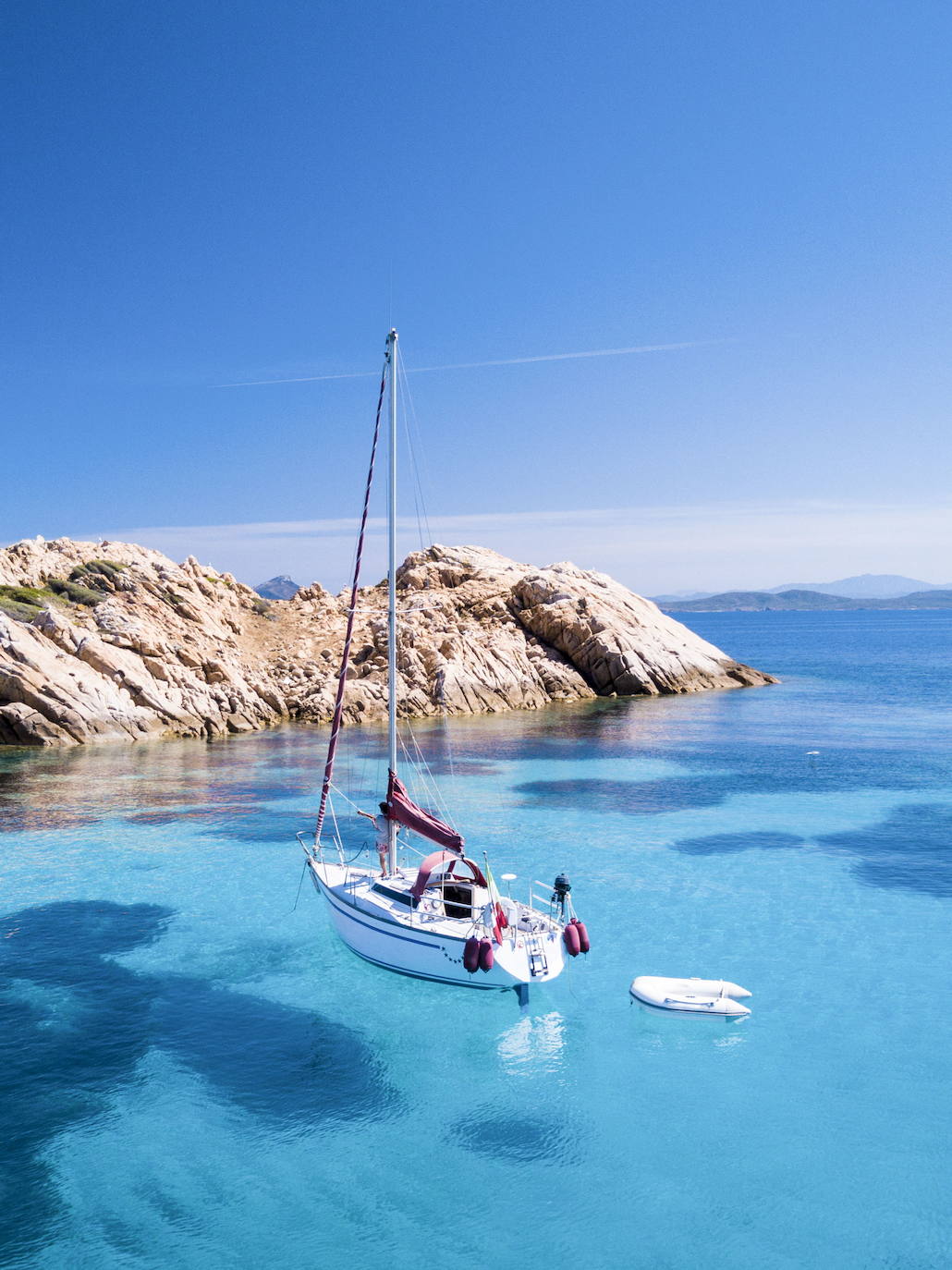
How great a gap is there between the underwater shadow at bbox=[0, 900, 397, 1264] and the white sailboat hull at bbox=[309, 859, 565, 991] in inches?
93.6

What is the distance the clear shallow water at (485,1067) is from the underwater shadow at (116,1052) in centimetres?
7

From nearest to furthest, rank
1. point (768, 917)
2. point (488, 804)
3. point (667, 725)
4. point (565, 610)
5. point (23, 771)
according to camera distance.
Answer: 1. point (768, 917)
2. point (488, 804)
3. point (23, 771)
4. point (667, 725)
5. point (565, 610)

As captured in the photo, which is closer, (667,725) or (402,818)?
(402,818)

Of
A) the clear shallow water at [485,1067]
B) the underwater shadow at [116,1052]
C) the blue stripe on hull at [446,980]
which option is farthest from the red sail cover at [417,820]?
the underwater shadow at [116,1052]

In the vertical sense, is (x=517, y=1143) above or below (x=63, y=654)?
below

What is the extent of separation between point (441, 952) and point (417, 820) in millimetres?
4053

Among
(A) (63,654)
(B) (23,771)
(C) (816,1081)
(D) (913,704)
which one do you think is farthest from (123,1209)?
(D) (913,704)

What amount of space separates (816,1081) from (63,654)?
2243 inches

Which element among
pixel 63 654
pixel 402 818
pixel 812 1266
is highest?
pixel 63 654

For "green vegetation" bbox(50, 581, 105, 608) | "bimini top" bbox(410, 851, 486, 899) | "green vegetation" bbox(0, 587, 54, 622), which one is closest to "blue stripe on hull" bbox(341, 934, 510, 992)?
"bimini top" bbox(410, 851, 486, 899)

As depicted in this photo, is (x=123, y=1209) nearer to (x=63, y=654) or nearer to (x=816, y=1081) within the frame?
(x=816, y=1081)

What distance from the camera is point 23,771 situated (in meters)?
49.2

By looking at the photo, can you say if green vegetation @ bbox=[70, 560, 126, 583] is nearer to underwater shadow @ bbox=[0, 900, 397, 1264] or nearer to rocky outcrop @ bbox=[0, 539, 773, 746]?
rocky outcrop @ bbox=[0, 539, 773, 746]

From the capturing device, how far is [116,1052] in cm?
1902
